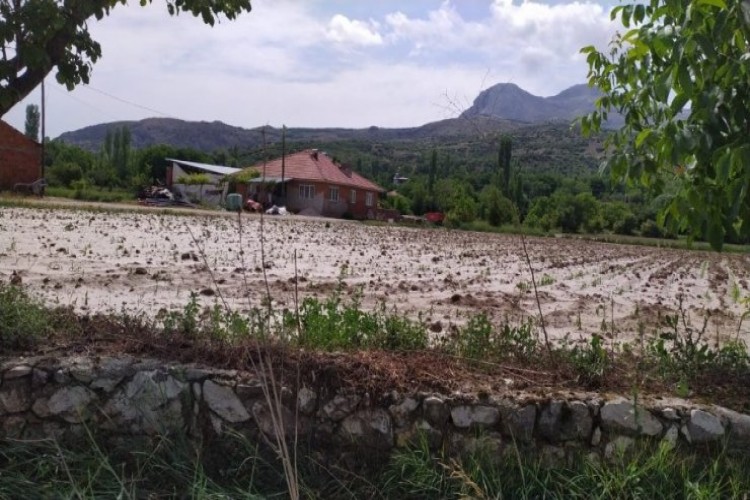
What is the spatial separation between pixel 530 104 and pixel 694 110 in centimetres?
205

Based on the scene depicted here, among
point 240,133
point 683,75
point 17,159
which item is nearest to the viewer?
point 683,75

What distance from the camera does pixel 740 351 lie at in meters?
5.02

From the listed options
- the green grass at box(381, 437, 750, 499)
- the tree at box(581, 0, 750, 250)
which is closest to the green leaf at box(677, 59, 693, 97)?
the tree at box(581, 0, 750, 250)

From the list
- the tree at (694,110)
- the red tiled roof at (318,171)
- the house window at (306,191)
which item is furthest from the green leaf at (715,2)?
the house window at (306,191)

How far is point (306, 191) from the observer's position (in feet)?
184

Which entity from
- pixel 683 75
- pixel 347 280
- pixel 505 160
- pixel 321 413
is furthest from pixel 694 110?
pixel 347 280

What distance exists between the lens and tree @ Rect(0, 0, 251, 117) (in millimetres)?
4770

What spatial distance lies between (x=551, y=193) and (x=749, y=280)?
32.1 meters

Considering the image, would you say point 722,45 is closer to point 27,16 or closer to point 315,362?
point 315,362

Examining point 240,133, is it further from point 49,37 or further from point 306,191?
point 306,191

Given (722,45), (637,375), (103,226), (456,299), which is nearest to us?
(722,45)

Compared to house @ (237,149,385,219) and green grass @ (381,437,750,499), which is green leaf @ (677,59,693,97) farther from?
house @ (237,149,385,219)

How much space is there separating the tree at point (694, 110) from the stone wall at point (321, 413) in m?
1.12

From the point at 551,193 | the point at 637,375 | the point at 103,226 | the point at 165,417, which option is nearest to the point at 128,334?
the point at 165,417
